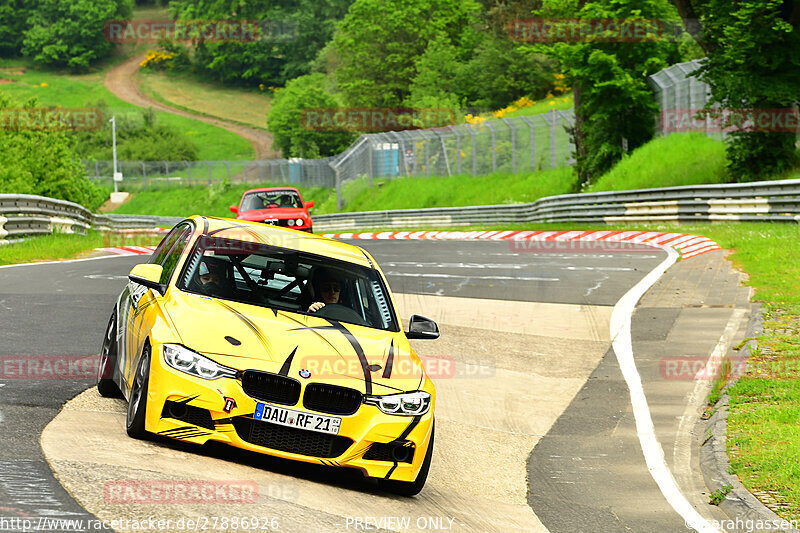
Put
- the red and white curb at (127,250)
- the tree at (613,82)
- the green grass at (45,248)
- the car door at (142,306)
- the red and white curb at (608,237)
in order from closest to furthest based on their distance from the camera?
the car door at (142,306)
the green grass at (45,248)
the red and white curb at (608,237)
the red and white curb at (127,250)
the tree at (613,82)

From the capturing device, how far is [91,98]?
146875 millimetres

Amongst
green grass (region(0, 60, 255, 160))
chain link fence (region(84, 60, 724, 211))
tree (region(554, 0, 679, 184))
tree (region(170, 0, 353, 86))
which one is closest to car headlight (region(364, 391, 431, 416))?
chain link fence (region(84, 60, 724, 211))

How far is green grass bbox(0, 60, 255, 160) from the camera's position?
128 meters

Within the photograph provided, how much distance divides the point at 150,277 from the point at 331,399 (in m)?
1.77

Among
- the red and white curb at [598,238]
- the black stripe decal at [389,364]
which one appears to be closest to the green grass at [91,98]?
the red and white curb at [598,238]

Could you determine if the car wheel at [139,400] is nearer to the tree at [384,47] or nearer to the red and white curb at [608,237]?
the red and white curb at [608,237]

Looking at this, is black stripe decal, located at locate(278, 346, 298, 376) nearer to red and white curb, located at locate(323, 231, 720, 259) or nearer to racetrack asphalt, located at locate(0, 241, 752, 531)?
racetrack asphalt, located at locate(0, 241, 752, 531)

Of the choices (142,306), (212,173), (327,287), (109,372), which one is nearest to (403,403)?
(327,287)

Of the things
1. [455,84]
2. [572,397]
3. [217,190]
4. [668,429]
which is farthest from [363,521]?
[455,84]

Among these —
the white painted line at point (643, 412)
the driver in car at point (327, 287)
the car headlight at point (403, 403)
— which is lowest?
the white painted line at point (643, 412)

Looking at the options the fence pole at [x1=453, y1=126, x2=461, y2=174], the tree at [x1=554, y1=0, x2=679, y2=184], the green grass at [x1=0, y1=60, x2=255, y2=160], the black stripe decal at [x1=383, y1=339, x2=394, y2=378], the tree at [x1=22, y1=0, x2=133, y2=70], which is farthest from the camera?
the tree at [x1=22, y1=0, x2=133, y2=70]

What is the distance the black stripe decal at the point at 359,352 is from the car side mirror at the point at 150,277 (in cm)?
123

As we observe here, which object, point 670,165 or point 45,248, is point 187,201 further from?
point 45,248

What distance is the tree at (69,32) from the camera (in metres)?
162
